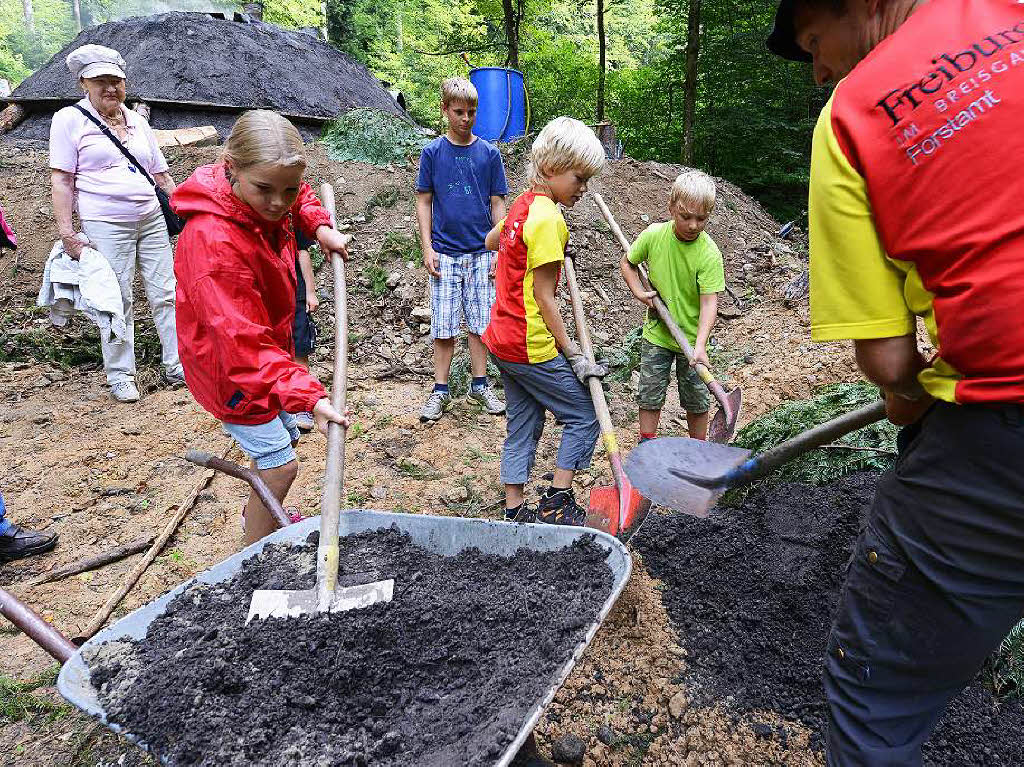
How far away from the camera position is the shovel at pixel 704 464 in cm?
168

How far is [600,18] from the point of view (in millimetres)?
13094

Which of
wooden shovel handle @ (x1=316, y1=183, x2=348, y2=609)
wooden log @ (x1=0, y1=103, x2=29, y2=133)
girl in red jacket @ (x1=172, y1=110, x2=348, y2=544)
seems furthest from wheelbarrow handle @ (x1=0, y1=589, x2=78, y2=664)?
wooden log @ (x1=0, y1=103, x2=29, y2=133)

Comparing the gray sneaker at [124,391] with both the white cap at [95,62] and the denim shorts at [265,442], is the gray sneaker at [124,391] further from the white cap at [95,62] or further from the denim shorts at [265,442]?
the denim shorts at [265,442]

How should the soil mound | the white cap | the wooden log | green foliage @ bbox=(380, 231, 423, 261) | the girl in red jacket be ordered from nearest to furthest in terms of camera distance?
the girl in red jacket < the white cap < green foliage @ bbox=(380, 231, 423, 261) < the wooden log < the soil mound

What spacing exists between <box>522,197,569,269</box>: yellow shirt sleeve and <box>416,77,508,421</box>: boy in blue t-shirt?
1.78 m

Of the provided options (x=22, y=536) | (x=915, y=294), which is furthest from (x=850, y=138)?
(x=22, y=536)

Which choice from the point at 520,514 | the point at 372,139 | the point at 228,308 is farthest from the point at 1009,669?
the point at 372,139

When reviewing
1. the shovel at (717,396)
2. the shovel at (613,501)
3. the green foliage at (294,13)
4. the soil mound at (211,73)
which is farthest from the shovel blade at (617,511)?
the green foliage at (294,13)

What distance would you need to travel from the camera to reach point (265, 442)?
8.21ft

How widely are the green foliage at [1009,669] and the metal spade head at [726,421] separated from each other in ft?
4.52

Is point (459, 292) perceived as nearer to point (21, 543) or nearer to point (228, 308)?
point (228, 308)

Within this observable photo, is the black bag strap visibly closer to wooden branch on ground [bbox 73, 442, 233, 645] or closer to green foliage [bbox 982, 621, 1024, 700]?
wooden branch on ground [bbox 73, 442, 233, 645]

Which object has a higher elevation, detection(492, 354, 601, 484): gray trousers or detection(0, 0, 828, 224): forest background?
detection(0, 0, 828, 224): forest background

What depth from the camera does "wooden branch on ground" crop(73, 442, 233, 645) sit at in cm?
267
